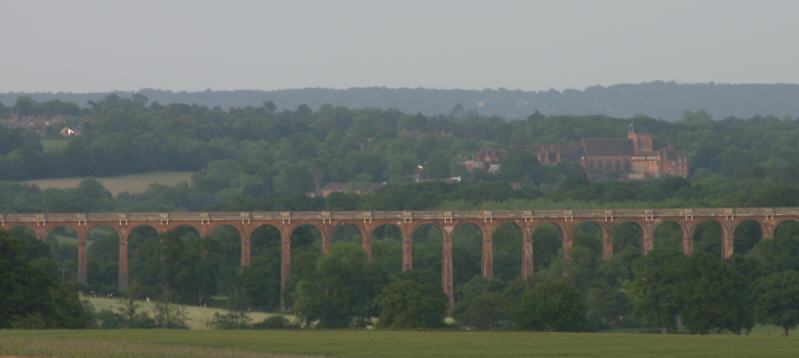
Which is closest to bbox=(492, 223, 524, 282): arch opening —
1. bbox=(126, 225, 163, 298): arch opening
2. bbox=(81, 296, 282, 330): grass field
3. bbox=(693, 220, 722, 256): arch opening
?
bbox=(693, 220, 722, 256): arch opening

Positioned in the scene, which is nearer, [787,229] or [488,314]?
[488,314]

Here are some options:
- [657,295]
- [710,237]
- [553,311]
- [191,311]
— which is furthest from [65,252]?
[553,311]

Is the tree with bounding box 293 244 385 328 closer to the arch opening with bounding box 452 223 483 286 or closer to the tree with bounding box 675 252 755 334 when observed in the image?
the tree with bounding box 675 252 755 334

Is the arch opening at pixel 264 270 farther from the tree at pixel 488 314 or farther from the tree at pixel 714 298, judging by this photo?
the tree at pixel 714 298

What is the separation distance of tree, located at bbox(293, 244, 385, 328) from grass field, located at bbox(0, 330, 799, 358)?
1632 centimetres

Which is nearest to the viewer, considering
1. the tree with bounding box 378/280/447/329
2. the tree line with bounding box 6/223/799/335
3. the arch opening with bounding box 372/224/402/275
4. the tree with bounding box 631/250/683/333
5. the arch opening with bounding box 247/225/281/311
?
the tree with bounding box 378/280/447/329

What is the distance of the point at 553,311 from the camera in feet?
286

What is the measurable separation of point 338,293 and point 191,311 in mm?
9867

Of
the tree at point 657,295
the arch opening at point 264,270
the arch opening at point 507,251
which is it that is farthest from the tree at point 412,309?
the arch opening at point 507,251

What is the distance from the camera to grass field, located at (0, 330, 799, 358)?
216 feet

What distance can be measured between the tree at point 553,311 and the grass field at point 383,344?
26.5ft

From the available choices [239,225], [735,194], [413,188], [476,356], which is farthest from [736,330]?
[413,188]

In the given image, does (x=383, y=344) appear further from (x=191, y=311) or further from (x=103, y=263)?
(x=103, y=263)

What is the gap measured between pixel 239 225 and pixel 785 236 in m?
29.1
